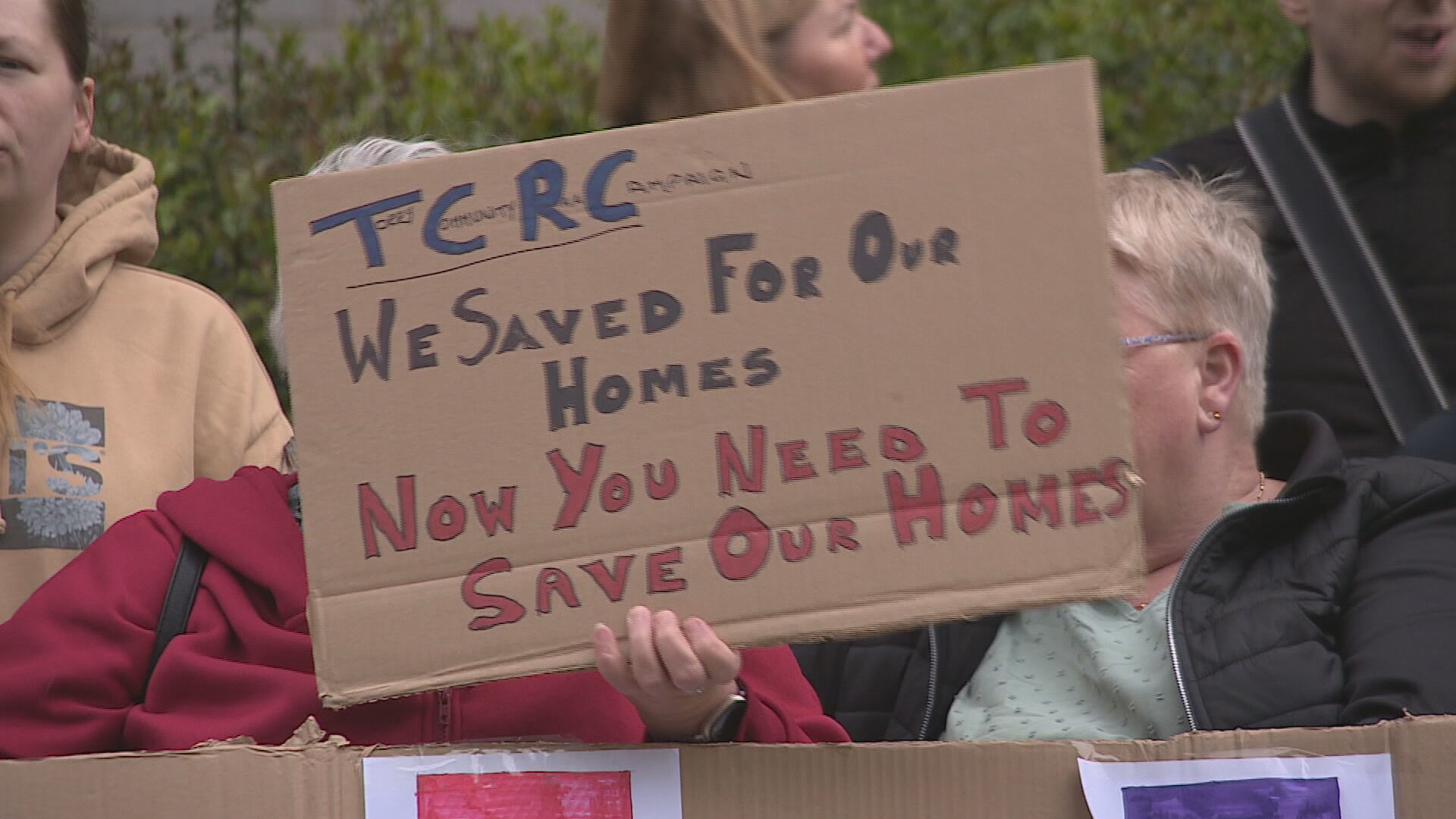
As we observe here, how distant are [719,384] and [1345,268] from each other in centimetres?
158

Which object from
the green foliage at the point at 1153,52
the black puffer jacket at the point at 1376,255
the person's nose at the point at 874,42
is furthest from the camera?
the green foliage at the point at 1153,52

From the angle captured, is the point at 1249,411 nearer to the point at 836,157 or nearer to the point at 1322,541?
the point at 1322,541

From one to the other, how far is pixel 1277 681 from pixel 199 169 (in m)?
2.72

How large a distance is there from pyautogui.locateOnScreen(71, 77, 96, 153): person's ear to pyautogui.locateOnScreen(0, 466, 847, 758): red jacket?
0.77 meters

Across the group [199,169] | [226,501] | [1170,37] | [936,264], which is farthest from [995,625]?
[1170,37]

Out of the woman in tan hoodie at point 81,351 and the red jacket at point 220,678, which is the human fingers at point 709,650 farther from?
the woman in tan hoodie at point 81,351

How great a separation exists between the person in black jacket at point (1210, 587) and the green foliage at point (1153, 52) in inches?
92.3

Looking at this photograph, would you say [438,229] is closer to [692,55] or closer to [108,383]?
[108,383]

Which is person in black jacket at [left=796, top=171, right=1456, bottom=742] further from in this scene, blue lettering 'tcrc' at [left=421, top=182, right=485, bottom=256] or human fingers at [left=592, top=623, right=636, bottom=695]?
blue lettering 'tcrc' at [left=421, top=182, right=485, bottom=256]

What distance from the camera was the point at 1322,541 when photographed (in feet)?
7.09

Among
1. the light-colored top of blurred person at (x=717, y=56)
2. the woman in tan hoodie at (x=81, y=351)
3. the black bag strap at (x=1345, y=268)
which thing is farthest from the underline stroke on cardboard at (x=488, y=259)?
the black bag strap at (x=1345, y=268)

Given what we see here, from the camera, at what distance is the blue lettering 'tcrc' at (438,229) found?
1785mm

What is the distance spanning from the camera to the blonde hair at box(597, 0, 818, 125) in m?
2.71

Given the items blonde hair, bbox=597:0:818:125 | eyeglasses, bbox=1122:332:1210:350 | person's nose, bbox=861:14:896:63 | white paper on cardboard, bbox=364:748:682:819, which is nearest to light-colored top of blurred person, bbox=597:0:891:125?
blonde hair, bbox=597:0:818:125
